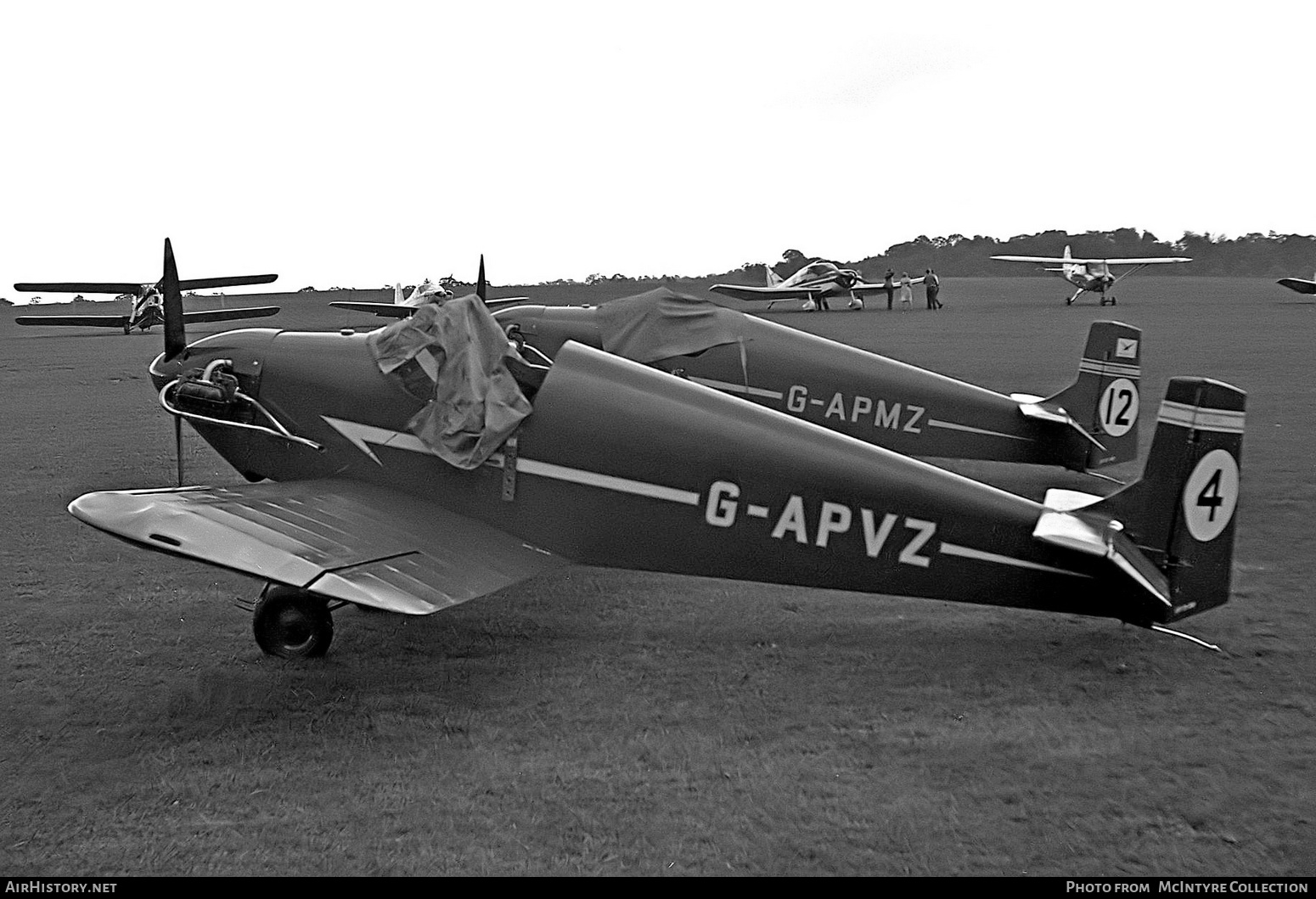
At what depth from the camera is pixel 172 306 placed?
291 inches

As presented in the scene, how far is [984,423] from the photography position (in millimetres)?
8781

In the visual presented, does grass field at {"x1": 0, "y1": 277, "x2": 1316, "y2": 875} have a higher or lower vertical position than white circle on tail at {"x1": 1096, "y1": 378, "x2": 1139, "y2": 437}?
lower

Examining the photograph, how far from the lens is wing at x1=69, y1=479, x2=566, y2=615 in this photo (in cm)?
437

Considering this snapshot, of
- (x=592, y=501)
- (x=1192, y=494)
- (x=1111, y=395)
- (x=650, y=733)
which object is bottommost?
(x=650, y=733)

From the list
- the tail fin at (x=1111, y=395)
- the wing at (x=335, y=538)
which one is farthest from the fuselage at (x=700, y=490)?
the tail fin at (x=1111, y=395)

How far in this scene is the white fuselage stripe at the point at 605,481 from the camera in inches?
206

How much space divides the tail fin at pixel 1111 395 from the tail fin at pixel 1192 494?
460 centimetres

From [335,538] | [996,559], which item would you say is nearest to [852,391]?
[996,559]

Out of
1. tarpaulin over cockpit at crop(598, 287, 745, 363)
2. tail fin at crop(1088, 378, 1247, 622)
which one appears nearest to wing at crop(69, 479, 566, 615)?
tail fin at crop(1088, 378, 1247, 622)

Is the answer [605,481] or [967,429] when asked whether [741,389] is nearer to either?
[967,429]

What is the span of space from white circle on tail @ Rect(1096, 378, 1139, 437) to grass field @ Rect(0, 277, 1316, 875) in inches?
81.2

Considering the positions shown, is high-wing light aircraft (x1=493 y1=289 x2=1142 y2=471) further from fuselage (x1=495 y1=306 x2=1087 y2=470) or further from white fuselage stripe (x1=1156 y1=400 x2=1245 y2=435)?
white fuselage stripe (x1=1156 y1=400 x2=1245 y2=435)

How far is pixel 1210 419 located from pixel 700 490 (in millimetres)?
2335

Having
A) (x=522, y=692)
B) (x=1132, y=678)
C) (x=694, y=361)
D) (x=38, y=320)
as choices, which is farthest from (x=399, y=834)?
(x=38, y=320)
